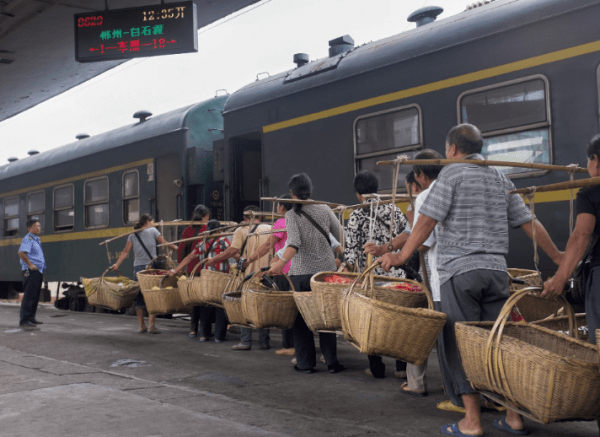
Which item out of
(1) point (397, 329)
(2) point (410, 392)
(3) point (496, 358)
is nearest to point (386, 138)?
(2) point (410, 392)

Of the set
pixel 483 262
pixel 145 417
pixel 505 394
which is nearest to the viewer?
pixel 505 394

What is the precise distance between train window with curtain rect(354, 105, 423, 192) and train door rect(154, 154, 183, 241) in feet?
13.2

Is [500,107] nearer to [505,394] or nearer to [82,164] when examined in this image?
[505,394]

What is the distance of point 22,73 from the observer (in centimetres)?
1472

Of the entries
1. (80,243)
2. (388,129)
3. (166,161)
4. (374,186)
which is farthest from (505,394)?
(80,243)

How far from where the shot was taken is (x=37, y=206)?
1440 centimetres

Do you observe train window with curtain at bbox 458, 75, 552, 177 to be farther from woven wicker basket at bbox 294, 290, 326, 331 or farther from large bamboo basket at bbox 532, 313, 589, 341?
woven wicker basket at bbox 294, 290, 326, 331

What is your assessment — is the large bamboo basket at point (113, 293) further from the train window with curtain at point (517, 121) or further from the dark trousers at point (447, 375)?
the dark trousers at point (447, 375)

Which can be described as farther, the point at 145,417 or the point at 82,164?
the point at 82,164

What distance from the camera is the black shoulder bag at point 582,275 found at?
338 centimetres

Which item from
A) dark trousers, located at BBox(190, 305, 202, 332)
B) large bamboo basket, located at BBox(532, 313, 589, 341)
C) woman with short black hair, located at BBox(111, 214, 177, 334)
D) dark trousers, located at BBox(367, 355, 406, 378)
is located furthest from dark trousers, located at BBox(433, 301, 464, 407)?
woman with short black hair, located at BBox(111, 214, 177, 334)

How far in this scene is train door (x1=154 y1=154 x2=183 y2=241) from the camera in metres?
10.3

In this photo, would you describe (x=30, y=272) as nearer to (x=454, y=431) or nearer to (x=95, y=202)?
(x=95, y=202)

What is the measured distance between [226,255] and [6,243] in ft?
33.9
